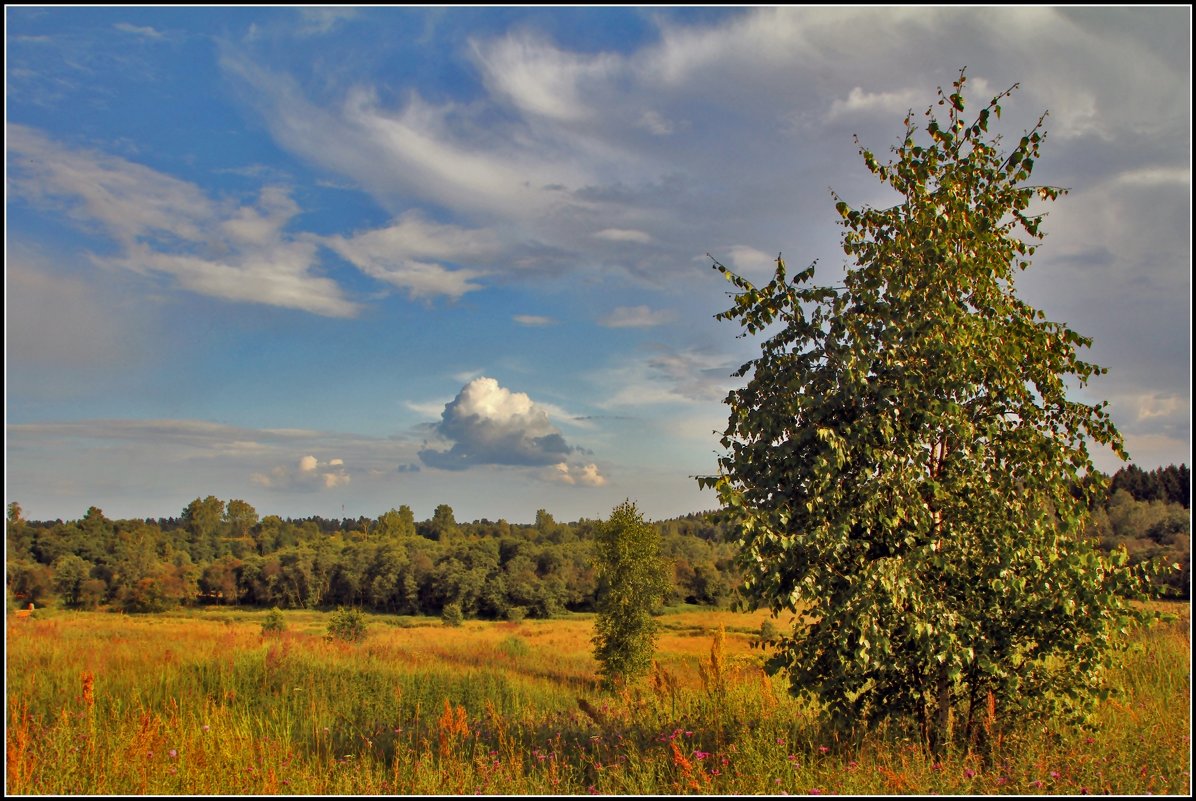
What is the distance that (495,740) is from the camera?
9.68 m

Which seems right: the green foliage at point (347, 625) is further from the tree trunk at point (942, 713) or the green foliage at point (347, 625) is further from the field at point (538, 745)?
the tree trunk at point (942, 713)

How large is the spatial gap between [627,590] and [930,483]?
2762 cm

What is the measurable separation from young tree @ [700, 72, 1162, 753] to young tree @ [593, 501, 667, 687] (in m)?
25.6

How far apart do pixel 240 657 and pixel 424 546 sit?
89240 millimetres

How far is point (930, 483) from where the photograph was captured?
7.43m

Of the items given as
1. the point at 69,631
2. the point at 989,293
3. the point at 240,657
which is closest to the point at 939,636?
the point at 989,293

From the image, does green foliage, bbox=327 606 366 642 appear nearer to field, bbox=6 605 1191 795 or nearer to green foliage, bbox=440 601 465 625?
field, bbox=6 605 1191 795

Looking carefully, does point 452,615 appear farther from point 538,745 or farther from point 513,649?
point 538,745

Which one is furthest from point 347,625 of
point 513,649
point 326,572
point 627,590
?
point 326,572

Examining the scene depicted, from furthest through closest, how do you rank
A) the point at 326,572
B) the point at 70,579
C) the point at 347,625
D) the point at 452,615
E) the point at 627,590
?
the point at 326,572 → the point at 452,615 → the point at 70,579 → the point at 347,625 → the point at 627,590

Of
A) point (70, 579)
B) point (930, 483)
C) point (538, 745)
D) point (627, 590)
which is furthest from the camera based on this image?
point (70, 579)

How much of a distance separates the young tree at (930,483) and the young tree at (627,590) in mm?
25641

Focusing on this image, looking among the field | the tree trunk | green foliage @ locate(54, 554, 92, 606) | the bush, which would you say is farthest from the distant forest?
the tree trunk

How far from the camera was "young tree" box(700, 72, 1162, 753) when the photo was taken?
7.22 metres
